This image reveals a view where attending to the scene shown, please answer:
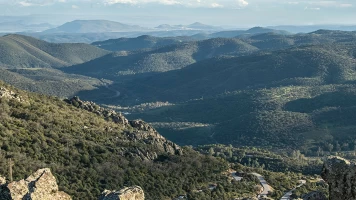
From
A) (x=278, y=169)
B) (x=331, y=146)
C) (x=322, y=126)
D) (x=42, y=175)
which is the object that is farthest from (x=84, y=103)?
(x=322, y=126)

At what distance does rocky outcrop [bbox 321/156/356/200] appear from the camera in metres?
11.6

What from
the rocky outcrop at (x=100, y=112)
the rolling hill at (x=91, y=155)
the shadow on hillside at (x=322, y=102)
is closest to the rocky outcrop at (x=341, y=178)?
the rolling hill at (x=91, y=155)

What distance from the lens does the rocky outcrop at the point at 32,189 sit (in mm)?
14883

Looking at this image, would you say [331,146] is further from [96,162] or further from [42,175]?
[42,175]

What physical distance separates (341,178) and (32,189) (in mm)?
9840

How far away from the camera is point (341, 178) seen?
11.7 metres

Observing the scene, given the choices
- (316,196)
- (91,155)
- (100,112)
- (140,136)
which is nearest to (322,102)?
(100,112)

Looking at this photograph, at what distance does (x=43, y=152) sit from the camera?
46031 mm

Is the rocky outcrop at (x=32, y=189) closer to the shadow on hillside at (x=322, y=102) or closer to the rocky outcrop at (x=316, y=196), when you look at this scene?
the rocky outcrop at (x=316, y=196)

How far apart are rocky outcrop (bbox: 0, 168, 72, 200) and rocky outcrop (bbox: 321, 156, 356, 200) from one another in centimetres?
923

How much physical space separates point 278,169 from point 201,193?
1780 inches

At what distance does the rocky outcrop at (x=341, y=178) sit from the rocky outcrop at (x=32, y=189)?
923 centimetres

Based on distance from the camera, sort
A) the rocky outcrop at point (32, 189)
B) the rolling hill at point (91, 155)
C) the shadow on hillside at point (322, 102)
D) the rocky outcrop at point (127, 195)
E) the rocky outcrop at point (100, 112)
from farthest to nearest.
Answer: the shadow on hillside at point (322, 102), the rocky outcrop at point (100, 112), the rolling hill at point (91, 155), the rocky outcrop at point (127, 195), the rocky outcrop at point (32, 189)

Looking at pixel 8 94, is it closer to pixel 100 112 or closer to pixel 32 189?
pixel 100 112
